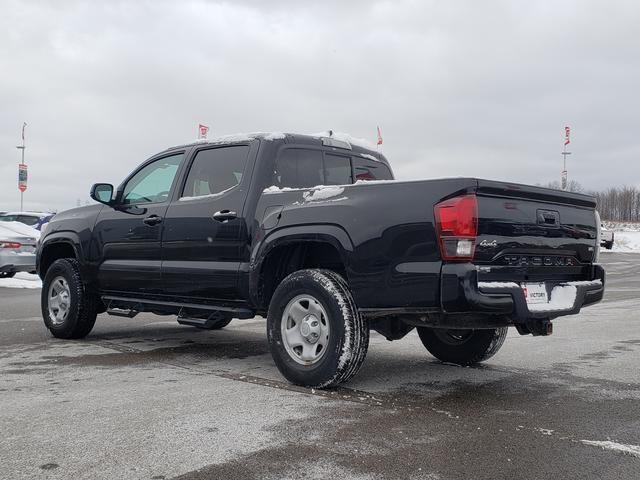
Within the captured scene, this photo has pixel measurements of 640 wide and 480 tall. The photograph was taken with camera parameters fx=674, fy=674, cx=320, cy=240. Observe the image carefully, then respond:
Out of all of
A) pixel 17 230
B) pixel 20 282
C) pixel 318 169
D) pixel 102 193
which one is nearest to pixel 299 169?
pixel 318 169

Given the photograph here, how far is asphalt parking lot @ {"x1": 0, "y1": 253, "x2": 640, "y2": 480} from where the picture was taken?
3182 mm

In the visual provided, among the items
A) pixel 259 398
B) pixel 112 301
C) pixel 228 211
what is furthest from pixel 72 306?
pixel 259 398

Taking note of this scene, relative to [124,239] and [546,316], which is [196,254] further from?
[546,316]

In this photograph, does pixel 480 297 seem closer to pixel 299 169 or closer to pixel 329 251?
pixel 329 251

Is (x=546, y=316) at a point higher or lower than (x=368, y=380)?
higher

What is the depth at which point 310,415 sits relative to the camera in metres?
4.04

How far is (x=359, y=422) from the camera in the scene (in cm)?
391

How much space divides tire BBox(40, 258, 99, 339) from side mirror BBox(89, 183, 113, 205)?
85cm

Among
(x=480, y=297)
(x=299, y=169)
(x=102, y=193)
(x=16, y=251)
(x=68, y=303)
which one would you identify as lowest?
(x=68, y=303)

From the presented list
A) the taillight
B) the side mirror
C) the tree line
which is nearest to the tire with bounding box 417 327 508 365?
the taillight

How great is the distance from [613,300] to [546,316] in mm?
8163

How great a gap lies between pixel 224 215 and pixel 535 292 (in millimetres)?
2486

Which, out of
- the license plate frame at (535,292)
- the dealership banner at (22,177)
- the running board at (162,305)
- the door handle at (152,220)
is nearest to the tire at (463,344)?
the license plate frame at (535,292)

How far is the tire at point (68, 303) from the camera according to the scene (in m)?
6.97
